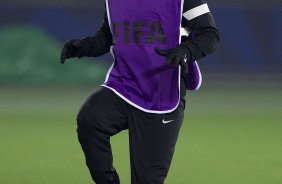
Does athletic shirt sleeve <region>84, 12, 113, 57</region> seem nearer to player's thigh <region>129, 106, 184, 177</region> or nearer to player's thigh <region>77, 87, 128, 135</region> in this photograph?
player's thigh <region>77, 87, 128, 135</region>

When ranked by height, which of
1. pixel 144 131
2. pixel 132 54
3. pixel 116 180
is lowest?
pixel 116 180

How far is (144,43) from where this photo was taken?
3.55 m

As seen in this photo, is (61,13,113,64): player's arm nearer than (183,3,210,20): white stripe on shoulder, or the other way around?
(183,3,210,20): white stripe on shoulder

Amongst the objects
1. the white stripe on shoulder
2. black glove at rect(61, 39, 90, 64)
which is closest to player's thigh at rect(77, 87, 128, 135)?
black glove at rect(61, 39, 90, 64)

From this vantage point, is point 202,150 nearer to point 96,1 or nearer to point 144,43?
point 144,43

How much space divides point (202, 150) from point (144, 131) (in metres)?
2.67

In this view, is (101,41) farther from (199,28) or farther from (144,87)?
(199,28)

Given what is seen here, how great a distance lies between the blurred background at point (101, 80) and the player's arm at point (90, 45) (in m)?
1.38

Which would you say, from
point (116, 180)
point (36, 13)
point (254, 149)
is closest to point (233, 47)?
point (36, 13)

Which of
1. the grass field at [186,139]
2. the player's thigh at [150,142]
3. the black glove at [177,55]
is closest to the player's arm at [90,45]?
the player's thigh at [150,142]

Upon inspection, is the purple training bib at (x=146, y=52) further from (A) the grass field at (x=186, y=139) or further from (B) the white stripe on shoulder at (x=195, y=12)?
(A) the grass field at (x=186, y=139)

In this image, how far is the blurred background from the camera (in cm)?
548

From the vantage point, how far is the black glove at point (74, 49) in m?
3.80

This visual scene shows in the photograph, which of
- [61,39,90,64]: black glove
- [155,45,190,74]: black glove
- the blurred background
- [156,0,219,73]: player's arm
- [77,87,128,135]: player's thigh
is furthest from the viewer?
the blurred background
